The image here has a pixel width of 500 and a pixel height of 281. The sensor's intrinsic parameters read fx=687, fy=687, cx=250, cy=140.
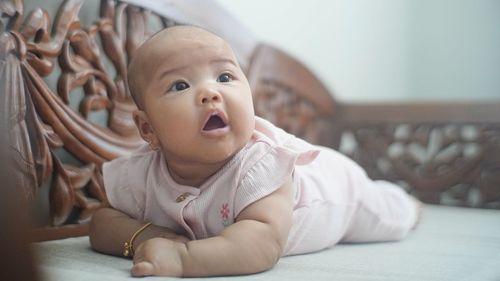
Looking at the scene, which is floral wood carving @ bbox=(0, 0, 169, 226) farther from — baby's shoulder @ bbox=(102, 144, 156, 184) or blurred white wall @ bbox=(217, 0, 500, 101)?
blurred white wall @ bbox=(217, 0, 500, 101)

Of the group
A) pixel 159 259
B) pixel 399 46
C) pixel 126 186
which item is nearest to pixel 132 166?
pixel 126 186

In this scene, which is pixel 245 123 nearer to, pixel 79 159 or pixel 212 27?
pixel 79 159

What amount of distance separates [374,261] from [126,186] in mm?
355

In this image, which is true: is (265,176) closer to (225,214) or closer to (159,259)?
(225,214)

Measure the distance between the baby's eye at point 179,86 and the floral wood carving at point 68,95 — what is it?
0.88ft

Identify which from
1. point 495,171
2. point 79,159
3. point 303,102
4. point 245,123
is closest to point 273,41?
point 303,102

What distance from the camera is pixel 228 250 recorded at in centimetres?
77

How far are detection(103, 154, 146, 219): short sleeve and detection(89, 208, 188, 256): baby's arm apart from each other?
0.6 inches

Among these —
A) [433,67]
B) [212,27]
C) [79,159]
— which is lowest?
[433,67]

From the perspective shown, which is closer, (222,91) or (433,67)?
(222,91)

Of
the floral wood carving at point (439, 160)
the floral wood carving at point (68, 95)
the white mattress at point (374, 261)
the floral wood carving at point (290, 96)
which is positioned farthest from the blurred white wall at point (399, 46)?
the white mattress at point (374, 261)

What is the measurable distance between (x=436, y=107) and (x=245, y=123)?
1.03 m

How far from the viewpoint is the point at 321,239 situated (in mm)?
1004

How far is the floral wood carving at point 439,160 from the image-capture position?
5.38 ft
